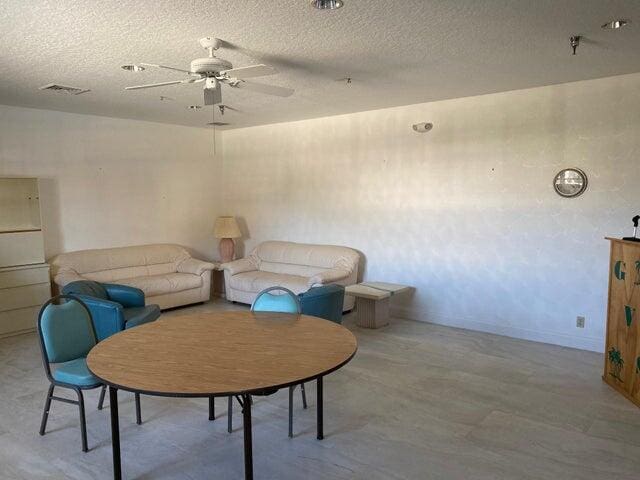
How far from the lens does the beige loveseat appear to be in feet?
18.5

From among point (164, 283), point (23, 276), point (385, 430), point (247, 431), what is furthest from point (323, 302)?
point (23, 276)

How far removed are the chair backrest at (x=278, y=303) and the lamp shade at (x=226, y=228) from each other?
12.0 ft

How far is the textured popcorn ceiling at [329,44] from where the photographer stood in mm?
2596

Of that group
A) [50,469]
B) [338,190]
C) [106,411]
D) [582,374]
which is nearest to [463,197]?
[338,190]

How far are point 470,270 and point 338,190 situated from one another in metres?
2.09

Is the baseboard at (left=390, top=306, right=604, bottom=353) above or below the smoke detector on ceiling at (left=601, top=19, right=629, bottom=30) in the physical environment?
below

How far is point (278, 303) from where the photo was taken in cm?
328

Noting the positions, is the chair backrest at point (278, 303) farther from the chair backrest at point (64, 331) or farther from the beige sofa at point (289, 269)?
the beige sofa at point (289, 269)

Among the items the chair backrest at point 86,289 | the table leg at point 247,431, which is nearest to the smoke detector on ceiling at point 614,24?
the table leg at point 247,431

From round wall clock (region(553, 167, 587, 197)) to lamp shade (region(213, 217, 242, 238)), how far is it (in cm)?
436

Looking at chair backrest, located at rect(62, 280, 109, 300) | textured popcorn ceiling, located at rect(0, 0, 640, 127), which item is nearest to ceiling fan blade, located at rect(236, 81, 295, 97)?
textured popcorn ceiling, located at rect(0, 0, 640, 127)

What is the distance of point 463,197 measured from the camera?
516cm

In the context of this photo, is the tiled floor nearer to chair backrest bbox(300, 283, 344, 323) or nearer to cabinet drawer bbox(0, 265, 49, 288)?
chair backrest bbox(300, 283, 344, 323)

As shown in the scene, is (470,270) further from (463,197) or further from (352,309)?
(352,309)
